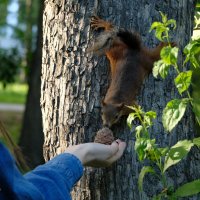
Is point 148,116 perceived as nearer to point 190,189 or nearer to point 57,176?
point 190,189

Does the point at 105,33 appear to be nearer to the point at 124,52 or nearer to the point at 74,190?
the point at 124,52

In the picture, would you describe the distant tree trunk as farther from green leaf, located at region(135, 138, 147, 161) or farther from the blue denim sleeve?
the blue denim sleeve

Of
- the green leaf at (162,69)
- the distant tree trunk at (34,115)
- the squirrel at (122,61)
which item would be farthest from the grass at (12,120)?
the green leaf at (162,69)

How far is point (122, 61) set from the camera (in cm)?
270

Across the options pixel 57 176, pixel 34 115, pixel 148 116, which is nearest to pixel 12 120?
pixel 34 115

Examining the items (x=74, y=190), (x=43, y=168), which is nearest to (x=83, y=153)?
(x=43, y=168)

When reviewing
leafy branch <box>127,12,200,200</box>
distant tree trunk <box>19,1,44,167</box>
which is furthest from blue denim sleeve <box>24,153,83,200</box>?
distant tree trunk <box>19,1,44,167</box>

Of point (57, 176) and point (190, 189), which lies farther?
point (190, 189)

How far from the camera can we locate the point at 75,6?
2.73 m

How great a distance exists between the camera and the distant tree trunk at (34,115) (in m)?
7.79

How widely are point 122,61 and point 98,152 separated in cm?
45

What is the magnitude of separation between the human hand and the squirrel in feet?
0.42

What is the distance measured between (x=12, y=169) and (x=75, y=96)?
111cm

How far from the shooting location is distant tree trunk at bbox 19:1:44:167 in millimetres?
7789
